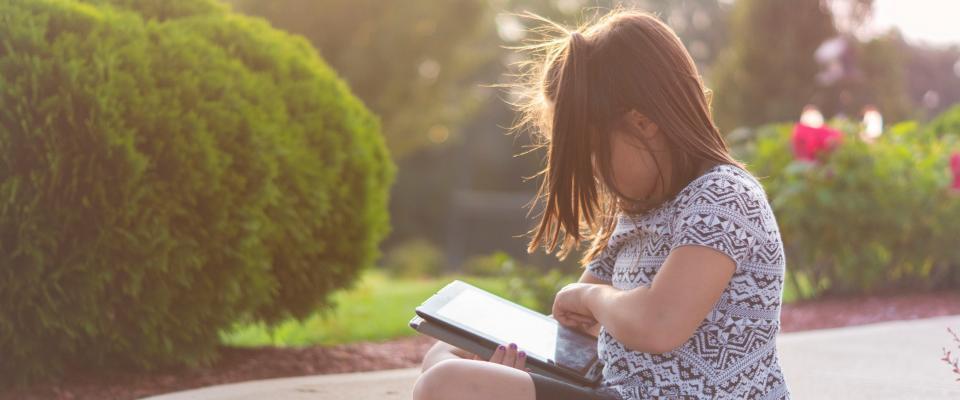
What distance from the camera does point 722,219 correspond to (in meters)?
1.79

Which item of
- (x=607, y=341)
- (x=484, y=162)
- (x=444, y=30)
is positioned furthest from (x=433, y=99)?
(x=607, y=341)

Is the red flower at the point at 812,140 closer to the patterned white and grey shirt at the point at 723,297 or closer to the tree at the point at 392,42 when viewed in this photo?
the patterned white and grey shirt at the point at 723,297

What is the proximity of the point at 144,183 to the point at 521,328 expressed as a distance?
156 cm

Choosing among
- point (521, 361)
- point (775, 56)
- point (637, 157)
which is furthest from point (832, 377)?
point (775, 56)

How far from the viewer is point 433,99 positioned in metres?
13.6

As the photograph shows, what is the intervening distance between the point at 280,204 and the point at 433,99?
10137 mm

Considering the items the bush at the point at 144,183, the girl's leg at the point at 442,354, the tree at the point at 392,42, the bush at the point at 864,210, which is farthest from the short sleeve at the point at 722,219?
the tree at the point at 392,42

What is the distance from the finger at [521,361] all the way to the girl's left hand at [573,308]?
0.54ft

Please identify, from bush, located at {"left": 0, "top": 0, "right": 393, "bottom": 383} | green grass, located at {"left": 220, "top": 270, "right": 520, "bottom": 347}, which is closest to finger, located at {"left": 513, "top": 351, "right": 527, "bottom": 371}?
bush, located at {"left": 0, "top": 0, "right": 393, "bottom": 383}

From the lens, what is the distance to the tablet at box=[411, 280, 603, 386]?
6.78ft

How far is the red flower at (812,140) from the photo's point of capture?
621cm

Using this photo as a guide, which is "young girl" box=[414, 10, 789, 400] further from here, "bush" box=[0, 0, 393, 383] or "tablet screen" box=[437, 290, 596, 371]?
"bush" box=[0, 0, 393, 383]

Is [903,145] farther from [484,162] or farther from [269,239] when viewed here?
[484,162]

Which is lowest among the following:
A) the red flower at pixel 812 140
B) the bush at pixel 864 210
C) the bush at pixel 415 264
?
the bush at pixel 415 264
